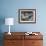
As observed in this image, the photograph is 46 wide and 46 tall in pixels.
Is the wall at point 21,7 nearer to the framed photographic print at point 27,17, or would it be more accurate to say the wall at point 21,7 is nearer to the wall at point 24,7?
the wall at point 24,7

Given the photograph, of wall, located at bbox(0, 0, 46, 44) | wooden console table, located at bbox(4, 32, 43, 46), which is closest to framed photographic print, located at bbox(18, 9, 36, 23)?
wall, located at bbox(0, 0, 46, 44)

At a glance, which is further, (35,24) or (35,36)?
(35,24)

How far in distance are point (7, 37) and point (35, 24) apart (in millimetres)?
1148

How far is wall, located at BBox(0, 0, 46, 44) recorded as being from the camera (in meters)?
4.41

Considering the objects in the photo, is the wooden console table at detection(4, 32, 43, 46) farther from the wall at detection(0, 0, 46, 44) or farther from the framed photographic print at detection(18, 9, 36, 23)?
the framed photographic print at detection(18, 9, 36, 23)

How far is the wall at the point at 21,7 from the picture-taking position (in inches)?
174

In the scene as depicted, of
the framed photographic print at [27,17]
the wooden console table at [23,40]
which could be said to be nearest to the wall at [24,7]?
the framed photographic print at [27,17]

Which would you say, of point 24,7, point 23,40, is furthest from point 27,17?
point 23,40

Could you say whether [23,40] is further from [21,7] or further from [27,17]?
[21,7]

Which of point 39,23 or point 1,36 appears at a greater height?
point 39,23

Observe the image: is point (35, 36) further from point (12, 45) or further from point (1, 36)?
point (1, 36)

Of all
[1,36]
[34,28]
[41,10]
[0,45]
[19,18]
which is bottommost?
[0,45]

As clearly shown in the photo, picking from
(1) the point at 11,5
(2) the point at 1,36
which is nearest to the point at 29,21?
(1) the point at 11,5

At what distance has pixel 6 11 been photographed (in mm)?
4422
